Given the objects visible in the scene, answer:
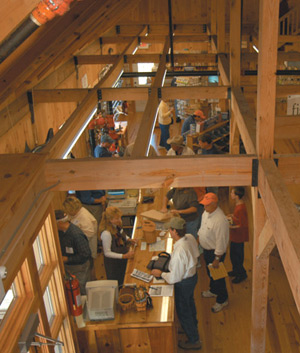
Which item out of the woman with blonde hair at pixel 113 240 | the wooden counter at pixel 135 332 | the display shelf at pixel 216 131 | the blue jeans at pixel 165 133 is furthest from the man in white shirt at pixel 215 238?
the blue jeans at pixel 165 133

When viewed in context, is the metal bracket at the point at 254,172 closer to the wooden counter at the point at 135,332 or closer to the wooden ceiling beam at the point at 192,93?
the wooden counter at the point at 135,332

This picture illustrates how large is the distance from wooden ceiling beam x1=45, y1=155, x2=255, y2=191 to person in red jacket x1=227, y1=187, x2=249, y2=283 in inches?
87.2

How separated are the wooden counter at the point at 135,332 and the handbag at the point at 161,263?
38cm

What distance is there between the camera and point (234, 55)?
4738 mm

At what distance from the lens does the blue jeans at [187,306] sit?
180 inches

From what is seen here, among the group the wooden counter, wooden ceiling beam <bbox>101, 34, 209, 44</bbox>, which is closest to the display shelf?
wooden ceiling beam <bbox>101, 34, 209, 44</bbox>

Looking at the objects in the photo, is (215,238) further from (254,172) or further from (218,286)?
(254,172)

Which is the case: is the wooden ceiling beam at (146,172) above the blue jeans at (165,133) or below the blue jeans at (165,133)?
above

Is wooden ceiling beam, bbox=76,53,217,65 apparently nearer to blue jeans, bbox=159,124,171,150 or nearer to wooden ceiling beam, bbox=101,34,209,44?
wooden ceiling beam, bbox=101,34,209,44

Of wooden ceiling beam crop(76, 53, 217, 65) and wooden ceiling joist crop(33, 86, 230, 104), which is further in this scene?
wooden ceiling beam crop(76, 53, 217, 65)

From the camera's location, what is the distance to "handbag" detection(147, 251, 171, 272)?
462cm

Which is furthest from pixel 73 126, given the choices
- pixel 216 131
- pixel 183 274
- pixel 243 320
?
pixel 216 131

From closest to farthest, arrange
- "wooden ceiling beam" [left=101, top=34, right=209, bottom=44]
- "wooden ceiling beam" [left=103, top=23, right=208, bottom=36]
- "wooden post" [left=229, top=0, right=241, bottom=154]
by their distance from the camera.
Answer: "wooden post" [left=229, top=0, right=241, bottom=154]
"wooden ceiling beam" [left=101, top=34, right=209, bottom=44]
"wooden ceiling beam" [left=103, top=23, right=208, bottom=36]

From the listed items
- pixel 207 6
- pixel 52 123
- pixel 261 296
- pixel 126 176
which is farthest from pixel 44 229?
pixel 207 6
